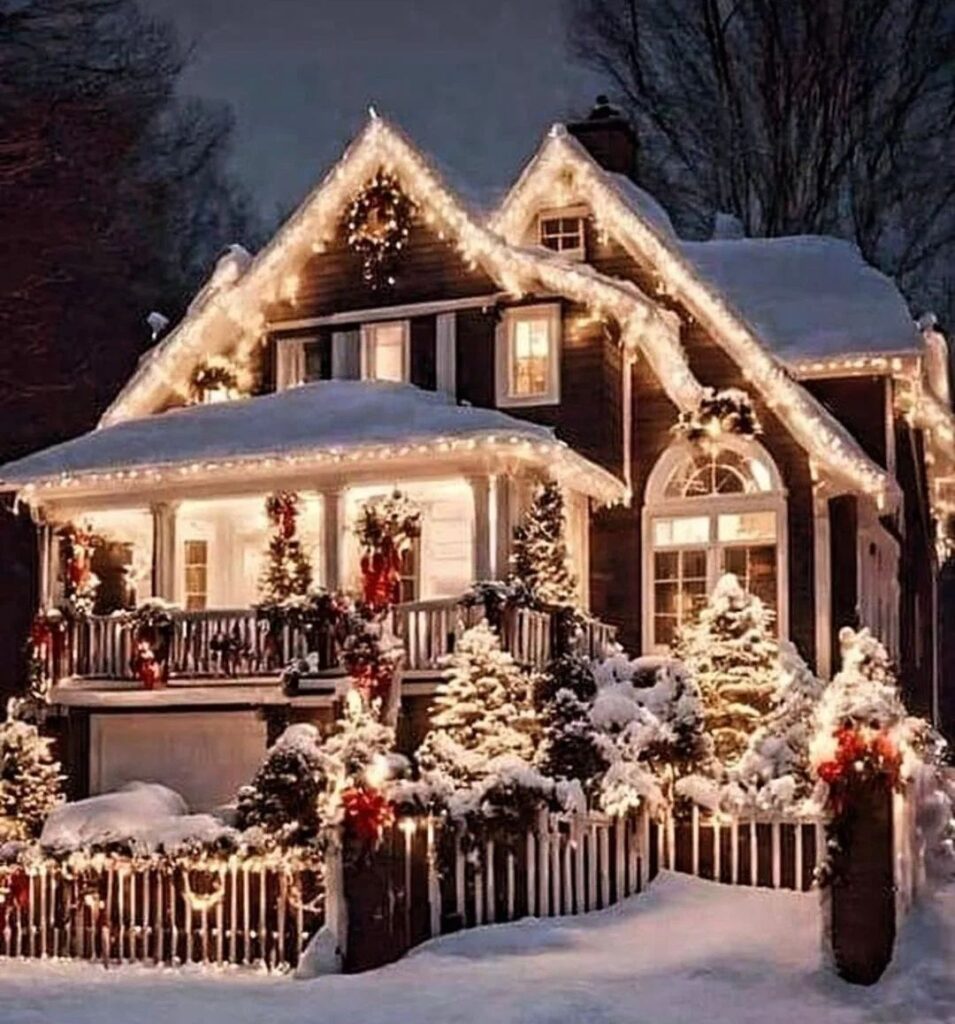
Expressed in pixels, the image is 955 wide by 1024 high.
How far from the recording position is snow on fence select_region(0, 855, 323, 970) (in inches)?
688

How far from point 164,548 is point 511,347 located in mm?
5414

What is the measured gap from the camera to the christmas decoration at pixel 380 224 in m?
27.0

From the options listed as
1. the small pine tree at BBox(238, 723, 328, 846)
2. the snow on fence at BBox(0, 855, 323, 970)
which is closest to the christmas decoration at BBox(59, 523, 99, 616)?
the small pine tree at BBox(238, 723, 328, 846)

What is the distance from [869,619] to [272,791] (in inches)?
397

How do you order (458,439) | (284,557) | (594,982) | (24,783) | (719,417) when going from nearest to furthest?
(594,982) < (24,783) < (458,439) < (284,557) < (719,417)

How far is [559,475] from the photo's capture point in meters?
24.8

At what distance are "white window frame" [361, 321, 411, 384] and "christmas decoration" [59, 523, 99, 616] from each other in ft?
14.8

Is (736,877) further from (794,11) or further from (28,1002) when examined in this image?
(794,11)

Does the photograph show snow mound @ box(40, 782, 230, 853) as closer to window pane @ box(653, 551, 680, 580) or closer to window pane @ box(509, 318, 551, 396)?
window pane @ box(653, 551, 680, 580)

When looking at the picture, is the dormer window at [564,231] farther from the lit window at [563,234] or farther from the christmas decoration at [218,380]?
the christmas decoration at [218,380]

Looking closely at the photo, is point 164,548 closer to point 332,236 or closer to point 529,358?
point 332,236

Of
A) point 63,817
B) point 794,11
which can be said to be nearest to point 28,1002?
point 63,817

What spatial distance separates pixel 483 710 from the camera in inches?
829

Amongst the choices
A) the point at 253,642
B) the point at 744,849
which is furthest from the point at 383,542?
the point at 744,849
